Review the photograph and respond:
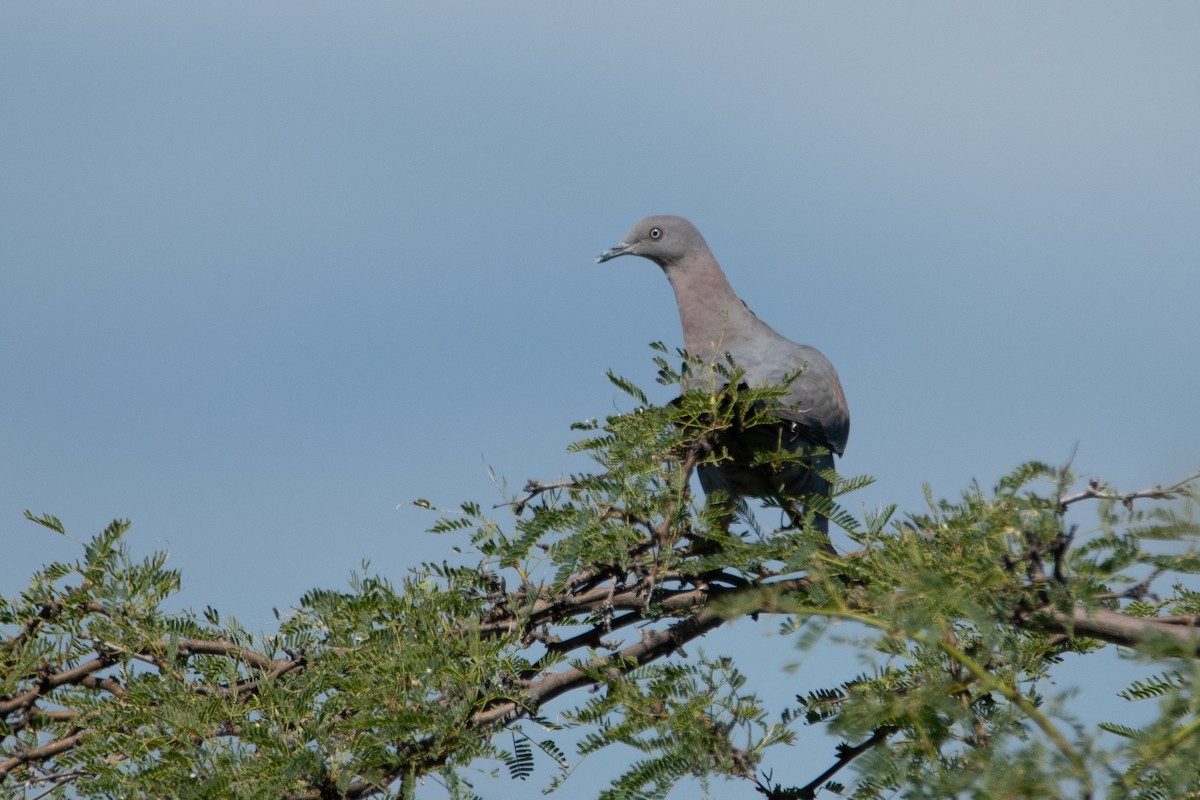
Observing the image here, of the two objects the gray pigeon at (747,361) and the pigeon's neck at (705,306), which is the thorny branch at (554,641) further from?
the pigeon's neck at (705,306)

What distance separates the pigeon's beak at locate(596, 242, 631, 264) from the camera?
22.7 ft

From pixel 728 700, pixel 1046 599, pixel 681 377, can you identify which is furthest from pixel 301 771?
pixel 1046 599

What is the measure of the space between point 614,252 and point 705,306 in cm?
89

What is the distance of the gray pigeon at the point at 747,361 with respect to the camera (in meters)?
4.33

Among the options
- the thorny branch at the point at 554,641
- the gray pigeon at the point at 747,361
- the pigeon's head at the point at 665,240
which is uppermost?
the pigeon's head at the point at 665,240

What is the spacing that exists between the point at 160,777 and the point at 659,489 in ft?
4.95

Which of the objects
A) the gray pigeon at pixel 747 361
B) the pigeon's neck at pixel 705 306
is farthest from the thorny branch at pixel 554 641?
the pigeon's neck at pixel 705 306

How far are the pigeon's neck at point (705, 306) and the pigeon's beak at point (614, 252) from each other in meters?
0.38

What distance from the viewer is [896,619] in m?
2.55

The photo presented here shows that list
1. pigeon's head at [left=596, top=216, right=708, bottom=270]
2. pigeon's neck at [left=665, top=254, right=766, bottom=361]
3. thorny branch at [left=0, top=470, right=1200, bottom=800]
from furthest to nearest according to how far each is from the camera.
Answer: pigeon's head at [left=596, top=216, right=708, bottom=270] → pigeon's neck at [left=665, top=254, right=766, bottom=361] → thorny branch at [left=0, top=470, right=1200, bottom=800]

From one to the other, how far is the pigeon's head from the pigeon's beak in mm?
28

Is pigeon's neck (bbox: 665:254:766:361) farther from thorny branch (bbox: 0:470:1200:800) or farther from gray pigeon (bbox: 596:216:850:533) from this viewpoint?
thorny branch (bbox: 0:470:1200:800)

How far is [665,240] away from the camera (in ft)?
21.8

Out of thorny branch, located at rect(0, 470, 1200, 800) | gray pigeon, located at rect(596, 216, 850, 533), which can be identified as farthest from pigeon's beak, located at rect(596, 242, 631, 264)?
thorny branch, located at rect(0, 470, 1200, 800)
